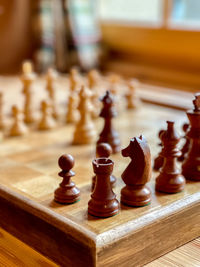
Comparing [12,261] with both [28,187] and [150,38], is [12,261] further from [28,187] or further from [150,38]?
[150,38]

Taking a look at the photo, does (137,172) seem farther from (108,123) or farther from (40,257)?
(108,123)

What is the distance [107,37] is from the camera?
12.1ft

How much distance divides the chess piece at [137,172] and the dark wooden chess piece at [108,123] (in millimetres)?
439

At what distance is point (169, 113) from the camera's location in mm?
2100

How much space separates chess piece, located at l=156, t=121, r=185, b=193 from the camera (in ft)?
3.76

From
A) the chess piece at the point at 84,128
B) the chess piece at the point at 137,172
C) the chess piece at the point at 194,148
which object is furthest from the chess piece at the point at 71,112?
the chess piece at the point at 137,172

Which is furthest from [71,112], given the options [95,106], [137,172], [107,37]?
[107,37]

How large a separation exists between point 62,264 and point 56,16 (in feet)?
9.31

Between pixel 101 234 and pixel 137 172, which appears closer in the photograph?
pixel 101 234

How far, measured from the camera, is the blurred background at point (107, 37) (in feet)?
10.1

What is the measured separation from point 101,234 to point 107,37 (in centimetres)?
→ 292

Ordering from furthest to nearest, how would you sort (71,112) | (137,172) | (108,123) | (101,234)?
1. (71,112)
2. (108,123)
3. (137,172)
4. (101,234)

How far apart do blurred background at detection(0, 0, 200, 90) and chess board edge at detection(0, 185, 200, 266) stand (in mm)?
1997

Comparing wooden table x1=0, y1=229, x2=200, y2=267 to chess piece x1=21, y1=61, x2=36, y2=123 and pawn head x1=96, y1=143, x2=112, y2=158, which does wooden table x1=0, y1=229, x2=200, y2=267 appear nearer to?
pawn head x1=96, y1=143, x2=112, y2=158
